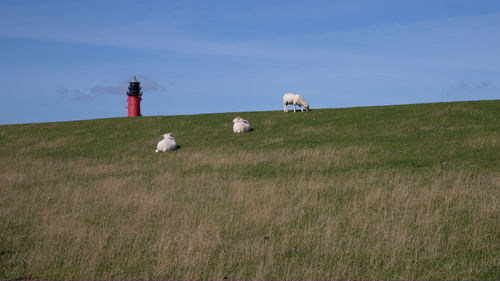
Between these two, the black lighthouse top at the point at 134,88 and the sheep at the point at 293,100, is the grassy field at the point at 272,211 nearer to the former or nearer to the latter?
the sheep at the point at 293,100

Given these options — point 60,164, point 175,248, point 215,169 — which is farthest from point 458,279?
point 60,164

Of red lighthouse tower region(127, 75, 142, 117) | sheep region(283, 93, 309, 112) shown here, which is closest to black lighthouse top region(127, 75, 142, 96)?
red lighthouse tower region(127, 75, 142, 117)

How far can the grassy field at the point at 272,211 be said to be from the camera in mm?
6676

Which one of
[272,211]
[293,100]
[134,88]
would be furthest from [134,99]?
[272,211]

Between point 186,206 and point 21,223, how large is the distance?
4.09 m

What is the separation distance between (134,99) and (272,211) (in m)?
47.8

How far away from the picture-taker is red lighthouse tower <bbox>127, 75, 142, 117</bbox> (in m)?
54.1

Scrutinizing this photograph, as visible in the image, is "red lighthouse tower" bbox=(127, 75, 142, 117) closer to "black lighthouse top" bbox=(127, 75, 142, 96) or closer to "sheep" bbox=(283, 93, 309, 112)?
"black lighthouse top" bbox=(127, 75, 142, 96)

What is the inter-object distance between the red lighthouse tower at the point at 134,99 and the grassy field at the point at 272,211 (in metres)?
28.8

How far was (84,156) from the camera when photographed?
86.7ft

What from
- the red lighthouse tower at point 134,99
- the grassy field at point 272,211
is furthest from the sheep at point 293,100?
→ the red lighthouse tower at point 134,99

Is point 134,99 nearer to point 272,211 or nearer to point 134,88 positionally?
point 134,88

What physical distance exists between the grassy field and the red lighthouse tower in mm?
28826

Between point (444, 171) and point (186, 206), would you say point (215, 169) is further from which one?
point (444, 171)
